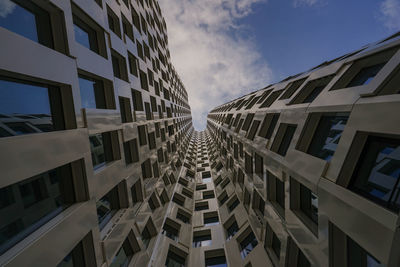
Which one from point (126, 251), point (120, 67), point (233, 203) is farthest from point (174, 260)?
point (120, 67)

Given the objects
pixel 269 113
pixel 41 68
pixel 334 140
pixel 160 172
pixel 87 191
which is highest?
pixel 41 68

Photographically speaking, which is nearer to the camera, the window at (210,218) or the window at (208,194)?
the window at (210,218)

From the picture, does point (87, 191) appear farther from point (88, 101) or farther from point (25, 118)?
point (88, 101)

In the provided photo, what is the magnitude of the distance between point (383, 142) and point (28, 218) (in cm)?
1146

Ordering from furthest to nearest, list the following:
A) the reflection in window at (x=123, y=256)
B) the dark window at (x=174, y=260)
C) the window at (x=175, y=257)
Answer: the window at (x=175, y=257) → the dark window at (x=174, y=260) → the reflection in window at (x=123, y=256)

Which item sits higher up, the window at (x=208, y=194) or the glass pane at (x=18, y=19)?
the glass pane at (x=18, y=19)

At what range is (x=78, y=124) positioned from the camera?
25.3 feet

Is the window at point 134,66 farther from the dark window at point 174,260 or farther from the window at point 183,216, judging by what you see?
the dark window at point 174,260

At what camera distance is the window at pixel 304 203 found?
8.29m

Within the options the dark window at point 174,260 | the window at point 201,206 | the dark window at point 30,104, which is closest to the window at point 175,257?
the dark window at point 174,260

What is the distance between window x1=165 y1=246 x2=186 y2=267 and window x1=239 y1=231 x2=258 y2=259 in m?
5.89

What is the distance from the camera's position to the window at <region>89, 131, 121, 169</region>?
30.5 feet

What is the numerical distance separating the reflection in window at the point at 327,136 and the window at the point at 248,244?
10239mm

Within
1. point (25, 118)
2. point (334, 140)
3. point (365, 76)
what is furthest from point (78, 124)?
point (365, 76)
